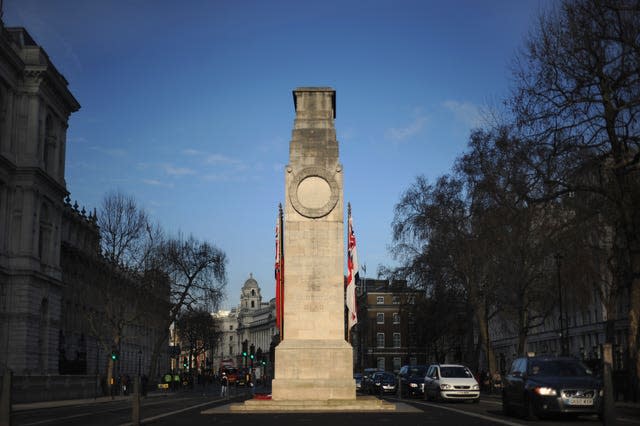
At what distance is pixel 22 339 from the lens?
5669 centimetres

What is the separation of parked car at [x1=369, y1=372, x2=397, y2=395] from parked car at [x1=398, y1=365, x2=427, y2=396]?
316 cm

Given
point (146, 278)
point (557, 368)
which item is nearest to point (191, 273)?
point (146, 278)

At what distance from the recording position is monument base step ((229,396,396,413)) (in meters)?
24.3

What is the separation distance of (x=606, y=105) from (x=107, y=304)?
42966 millimetres

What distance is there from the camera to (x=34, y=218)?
195 ft

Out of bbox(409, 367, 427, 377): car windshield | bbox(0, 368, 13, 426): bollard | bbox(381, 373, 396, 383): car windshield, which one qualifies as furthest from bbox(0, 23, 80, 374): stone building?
bbox(0, 368, 13, 426): bollard

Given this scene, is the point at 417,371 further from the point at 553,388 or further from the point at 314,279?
the point at 553,388

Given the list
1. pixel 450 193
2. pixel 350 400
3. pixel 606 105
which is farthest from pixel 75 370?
pixel 606 105

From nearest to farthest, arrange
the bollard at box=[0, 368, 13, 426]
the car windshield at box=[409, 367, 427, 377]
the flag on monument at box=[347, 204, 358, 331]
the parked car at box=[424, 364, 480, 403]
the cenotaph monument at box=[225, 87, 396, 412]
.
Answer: the bollard at box=[0, 368, 13, 426]
the cenotaph monument at box=[225, 87, 396, 412]
the flag on monument at box=[347, 204, 358, 331]
the parked car at box=[424, 364, 480, 403]
the car windshield at box=[409, 367, 427, 377]

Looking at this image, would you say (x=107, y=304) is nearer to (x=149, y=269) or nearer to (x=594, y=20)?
(x=149, y=269)

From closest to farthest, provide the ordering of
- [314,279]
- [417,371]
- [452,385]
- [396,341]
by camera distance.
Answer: [314,279], [452,385], [417,371], [396,341]

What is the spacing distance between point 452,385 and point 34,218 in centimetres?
3932

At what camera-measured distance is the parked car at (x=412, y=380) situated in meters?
42.2

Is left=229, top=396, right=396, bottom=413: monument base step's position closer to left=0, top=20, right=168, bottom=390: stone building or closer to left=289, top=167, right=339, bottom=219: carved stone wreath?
left=289, top=167, right=339, bottom=219: carved stone wreath
